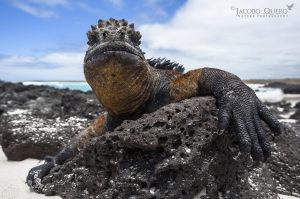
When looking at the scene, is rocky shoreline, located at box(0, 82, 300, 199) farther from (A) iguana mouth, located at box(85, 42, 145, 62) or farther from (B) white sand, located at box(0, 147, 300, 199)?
(A) iguana mouth, located at box(85, 42, 145, 62)

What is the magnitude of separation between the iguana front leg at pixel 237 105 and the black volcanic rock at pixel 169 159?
138 millimetres

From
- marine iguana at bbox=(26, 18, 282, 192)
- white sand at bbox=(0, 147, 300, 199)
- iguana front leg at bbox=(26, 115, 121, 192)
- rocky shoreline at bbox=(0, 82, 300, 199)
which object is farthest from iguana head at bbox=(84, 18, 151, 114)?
white sand at bbox=(0, 147, 300, 199)

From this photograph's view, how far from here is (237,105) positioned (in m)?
3.68

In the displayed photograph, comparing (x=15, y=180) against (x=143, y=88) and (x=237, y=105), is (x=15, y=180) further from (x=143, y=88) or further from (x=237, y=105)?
(x=237, y=105)

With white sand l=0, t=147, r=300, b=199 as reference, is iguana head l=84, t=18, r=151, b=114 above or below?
above

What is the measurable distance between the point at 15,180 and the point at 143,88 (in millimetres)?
2393

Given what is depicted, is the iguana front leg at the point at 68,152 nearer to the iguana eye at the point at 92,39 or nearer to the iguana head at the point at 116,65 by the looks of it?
the iguana head at the point at 116,65

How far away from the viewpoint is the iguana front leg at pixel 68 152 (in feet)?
15.7

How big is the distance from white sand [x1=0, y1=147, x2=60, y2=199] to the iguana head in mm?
1361

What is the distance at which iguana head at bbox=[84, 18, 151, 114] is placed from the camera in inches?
150

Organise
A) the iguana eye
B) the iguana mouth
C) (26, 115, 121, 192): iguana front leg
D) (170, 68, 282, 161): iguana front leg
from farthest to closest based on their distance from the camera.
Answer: (26, 115, 121, 192): iguana front leg < the iguana eye < the iguana mouth < (170, 68, 282, 161): iguana front leg

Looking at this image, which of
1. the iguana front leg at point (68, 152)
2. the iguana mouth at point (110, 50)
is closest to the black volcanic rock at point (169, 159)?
the iguana mouth at point (110, 50)

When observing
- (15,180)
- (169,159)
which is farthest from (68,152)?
(169,159)

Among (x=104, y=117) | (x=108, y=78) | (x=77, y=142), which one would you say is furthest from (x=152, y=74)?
(x=77, y=142)
